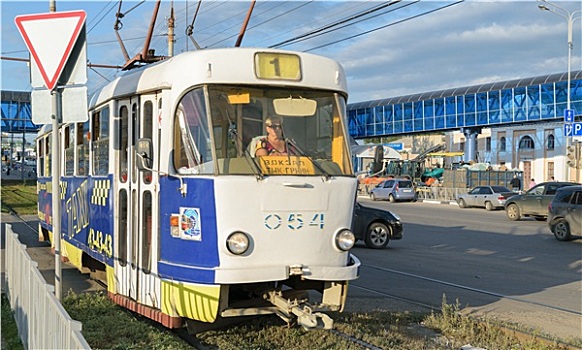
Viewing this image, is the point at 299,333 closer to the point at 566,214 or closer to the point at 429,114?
the point at 566,214

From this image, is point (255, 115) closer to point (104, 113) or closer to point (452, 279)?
point (104, 113)

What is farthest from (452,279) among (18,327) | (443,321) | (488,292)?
(18,327)

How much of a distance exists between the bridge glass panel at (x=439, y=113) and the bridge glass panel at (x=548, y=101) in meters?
10.3

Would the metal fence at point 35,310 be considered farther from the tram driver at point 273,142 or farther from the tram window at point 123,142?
the tram driver at point 273,142

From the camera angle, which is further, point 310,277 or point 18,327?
point 18,327

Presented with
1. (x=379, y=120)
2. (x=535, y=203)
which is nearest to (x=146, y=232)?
(x=535, y=203)

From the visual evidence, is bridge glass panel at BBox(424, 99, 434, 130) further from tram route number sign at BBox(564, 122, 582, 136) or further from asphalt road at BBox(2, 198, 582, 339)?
asphalt road at BBox(2, 198, 582, 339)

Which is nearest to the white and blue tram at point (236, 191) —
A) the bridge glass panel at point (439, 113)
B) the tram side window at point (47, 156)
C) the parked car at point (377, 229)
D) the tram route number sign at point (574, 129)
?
the tram side window at point (47, 156)

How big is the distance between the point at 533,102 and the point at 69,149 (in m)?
46.5

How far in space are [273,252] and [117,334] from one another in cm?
228

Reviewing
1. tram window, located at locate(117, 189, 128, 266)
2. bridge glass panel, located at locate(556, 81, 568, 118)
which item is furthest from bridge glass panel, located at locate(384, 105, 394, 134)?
tram window, located at locate(117, 189, 128, 266)

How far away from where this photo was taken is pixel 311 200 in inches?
294

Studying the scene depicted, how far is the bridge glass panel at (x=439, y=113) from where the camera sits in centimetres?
6147

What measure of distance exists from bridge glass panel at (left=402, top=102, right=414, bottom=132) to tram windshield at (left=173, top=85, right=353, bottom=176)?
5788 cm
